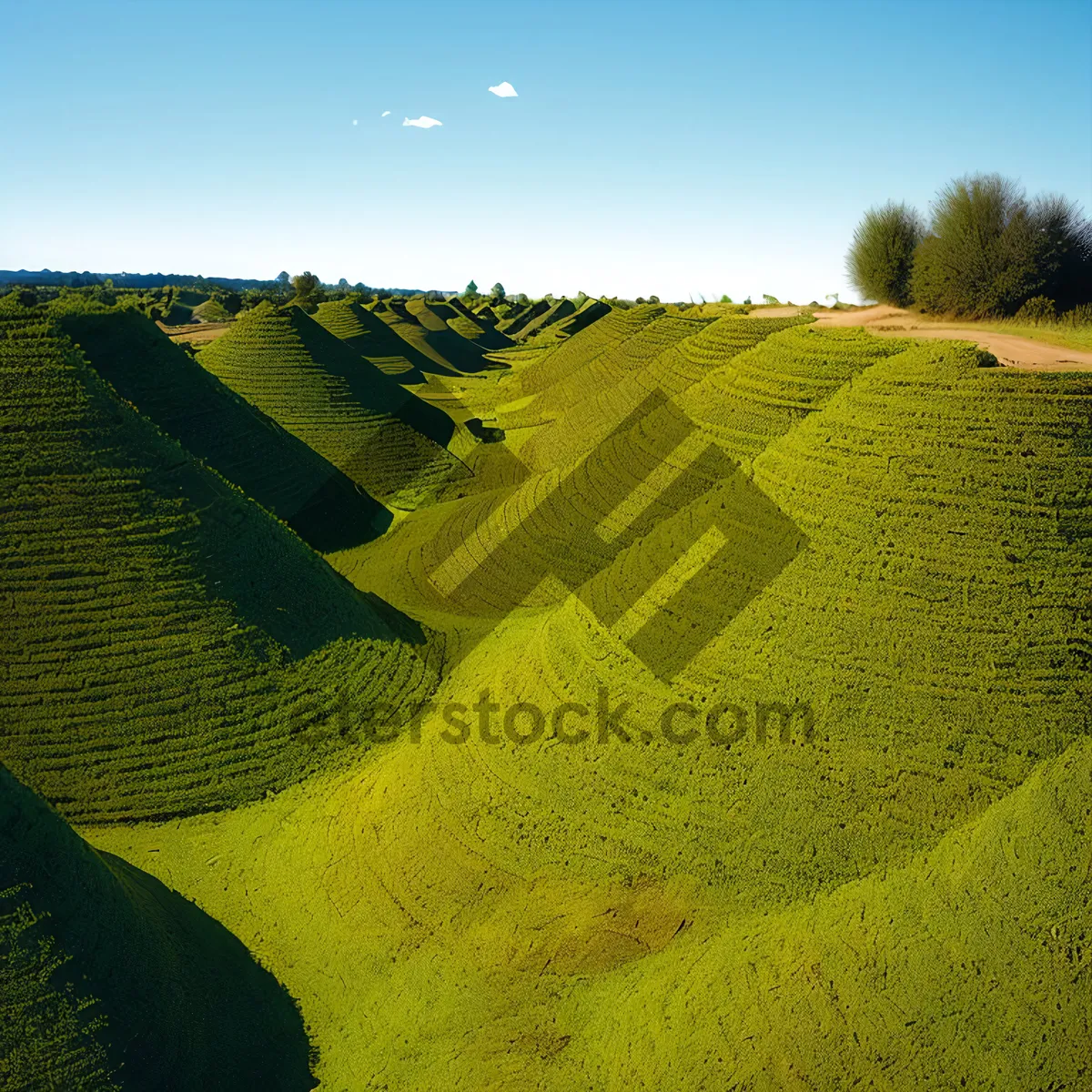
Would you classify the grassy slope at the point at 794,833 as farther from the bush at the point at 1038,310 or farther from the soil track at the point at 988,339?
the bush at the point at 1038,310

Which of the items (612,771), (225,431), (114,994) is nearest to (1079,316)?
(612,771)

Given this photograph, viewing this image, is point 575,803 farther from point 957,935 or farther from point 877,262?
point 877,262

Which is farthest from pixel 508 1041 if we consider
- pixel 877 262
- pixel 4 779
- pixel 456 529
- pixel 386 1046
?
pixel 456 529

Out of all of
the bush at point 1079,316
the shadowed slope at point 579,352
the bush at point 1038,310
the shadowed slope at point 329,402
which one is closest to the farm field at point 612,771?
the bush at point 1038,310

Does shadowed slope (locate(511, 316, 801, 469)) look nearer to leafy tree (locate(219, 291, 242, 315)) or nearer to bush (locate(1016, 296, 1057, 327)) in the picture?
bush (locate(1016, 296, 1057, 327))

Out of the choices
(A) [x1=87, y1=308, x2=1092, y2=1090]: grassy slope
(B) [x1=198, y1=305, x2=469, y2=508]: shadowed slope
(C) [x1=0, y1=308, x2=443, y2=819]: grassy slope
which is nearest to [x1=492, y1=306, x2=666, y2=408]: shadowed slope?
(B) [x1=198, y1=305, x2=469, y2=508]: shadowed slope

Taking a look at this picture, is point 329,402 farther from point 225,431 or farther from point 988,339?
point 988,339
